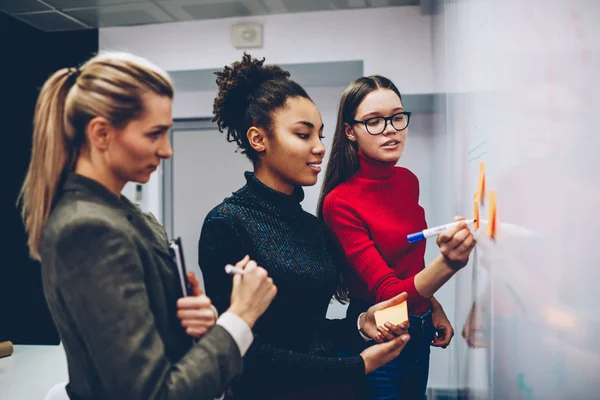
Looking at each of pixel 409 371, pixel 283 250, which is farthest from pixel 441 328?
pixel 283 250

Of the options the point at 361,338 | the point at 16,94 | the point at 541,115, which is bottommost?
the point at 361,338

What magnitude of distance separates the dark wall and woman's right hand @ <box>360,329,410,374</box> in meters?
2.81

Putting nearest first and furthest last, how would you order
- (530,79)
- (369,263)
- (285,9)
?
(530,79) < (369,263) < (285,9)

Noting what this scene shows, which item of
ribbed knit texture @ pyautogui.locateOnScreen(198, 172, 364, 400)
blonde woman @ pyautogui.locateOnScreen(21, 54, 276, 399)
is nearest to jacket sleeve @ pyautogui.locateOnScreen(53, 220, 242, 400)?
blonde woman @ pyautogui.locateOnScreen(21, 54, 276, 399)

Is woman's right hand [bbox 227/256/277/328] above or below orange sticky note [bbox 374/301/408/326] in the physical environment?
above

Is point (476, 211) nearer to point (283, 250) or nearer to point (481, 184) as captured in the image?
Result: point (481, 184)

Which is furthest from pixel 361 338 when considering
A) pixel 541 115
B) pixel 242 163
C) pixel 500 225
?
pixel 242 163

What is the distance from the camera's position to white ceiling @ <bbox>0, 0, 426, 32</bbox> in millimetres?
3021

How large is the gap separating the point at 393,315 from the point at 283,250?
291mm

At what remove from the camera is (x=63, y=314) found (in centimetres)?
74

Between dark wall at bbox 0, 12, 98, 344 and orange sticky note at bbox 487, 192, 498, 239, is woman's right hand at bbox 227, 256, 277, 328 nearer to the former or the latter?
orange sticky note at bbox 487, 192, 498, 239

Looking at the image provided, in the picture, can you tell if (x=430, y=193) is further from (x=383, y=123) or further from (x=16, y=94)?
(x=16, y=94)

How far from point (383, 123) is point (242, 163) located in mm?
2579

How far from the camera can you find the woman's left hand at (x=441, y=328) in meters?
1.44
